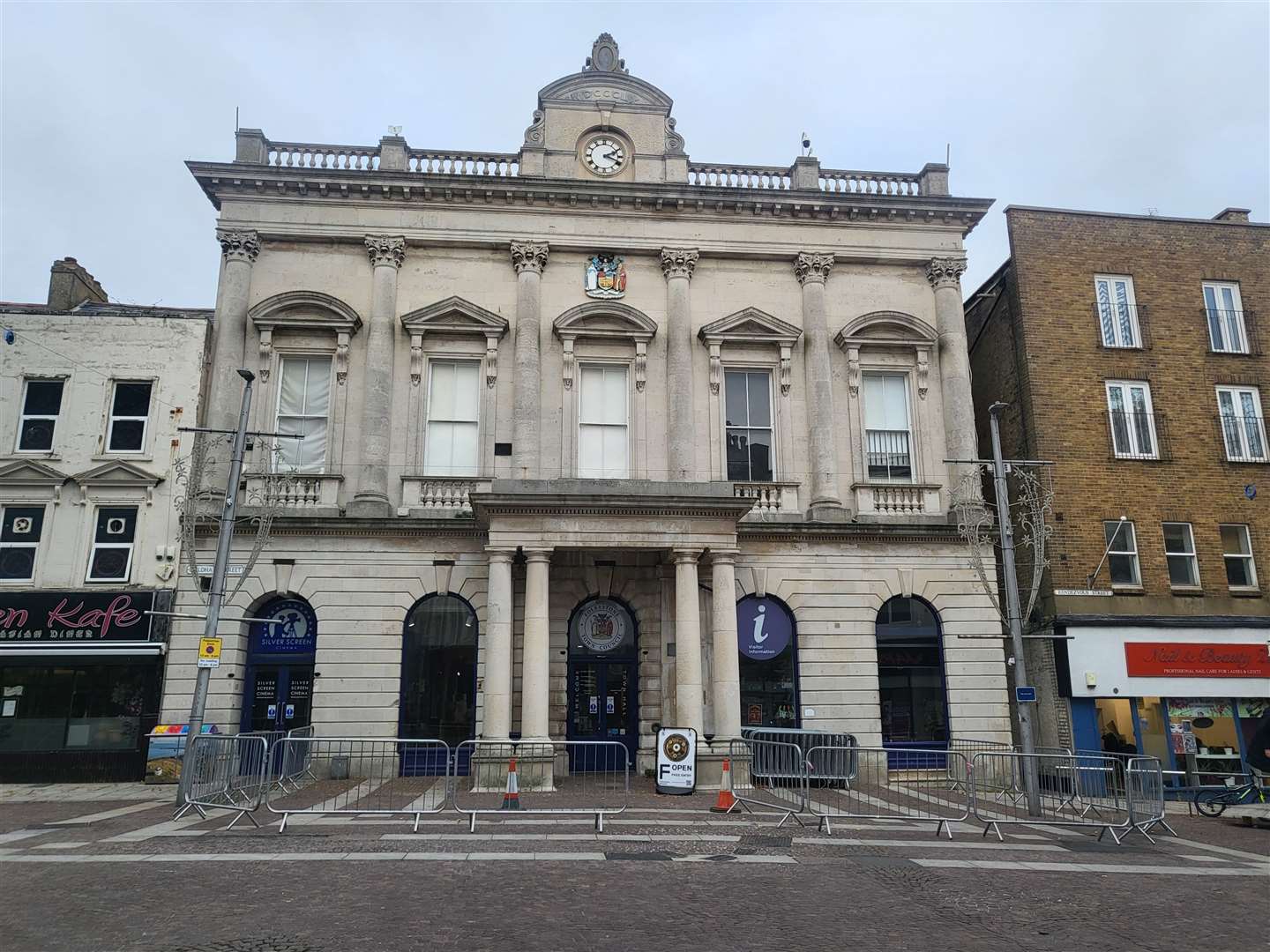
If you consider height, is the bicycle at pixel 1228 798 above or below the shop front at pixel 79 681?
below

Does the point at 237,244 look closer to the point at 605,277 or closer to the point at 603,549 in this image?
the point at 605,277

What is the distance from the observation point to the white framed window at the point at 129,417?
21812mm

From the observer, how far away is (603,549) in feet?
66.3

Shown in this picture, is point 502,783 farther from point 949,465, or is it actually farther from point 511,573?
point 949,465

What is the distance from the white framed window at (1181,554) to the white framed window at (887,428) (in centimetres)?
696

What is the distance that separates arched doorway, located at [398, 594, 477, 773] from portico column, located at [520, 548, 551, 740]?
2.14m

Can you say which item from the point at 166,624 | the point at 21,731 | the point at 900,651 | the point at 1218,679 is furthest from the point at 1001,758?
the point at 21,731

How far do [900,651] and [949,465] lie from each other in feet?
16.6

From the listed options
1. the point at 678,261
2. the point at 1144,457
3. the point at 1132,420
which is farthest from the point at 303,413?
the point at 1144,457

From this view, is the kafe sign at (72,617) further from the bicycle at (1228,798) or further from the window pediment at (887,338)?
the bicycle at (1228,798)

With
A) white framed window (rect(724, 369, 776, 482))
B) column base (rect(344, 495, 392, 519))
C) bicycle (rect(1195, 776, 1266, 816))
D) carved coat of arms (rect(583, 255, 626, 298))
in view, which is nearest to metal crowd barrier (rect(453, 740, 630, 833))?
column base (rect(344, 495, 392, 519))

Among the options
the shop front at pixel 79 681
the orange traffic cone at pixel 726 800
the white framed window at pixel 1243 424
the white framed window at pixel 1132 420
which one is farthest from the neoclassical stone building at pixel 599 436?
the white framed window at pixel 1243 424

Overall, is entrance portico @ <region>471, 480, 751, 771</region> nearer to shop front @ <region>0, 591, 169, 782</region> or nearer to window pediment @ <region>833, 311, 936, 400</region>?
window pediment @ <region>833, 311, 936, 400</region>

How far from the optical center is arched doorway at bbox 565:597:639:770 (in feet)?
69.4
